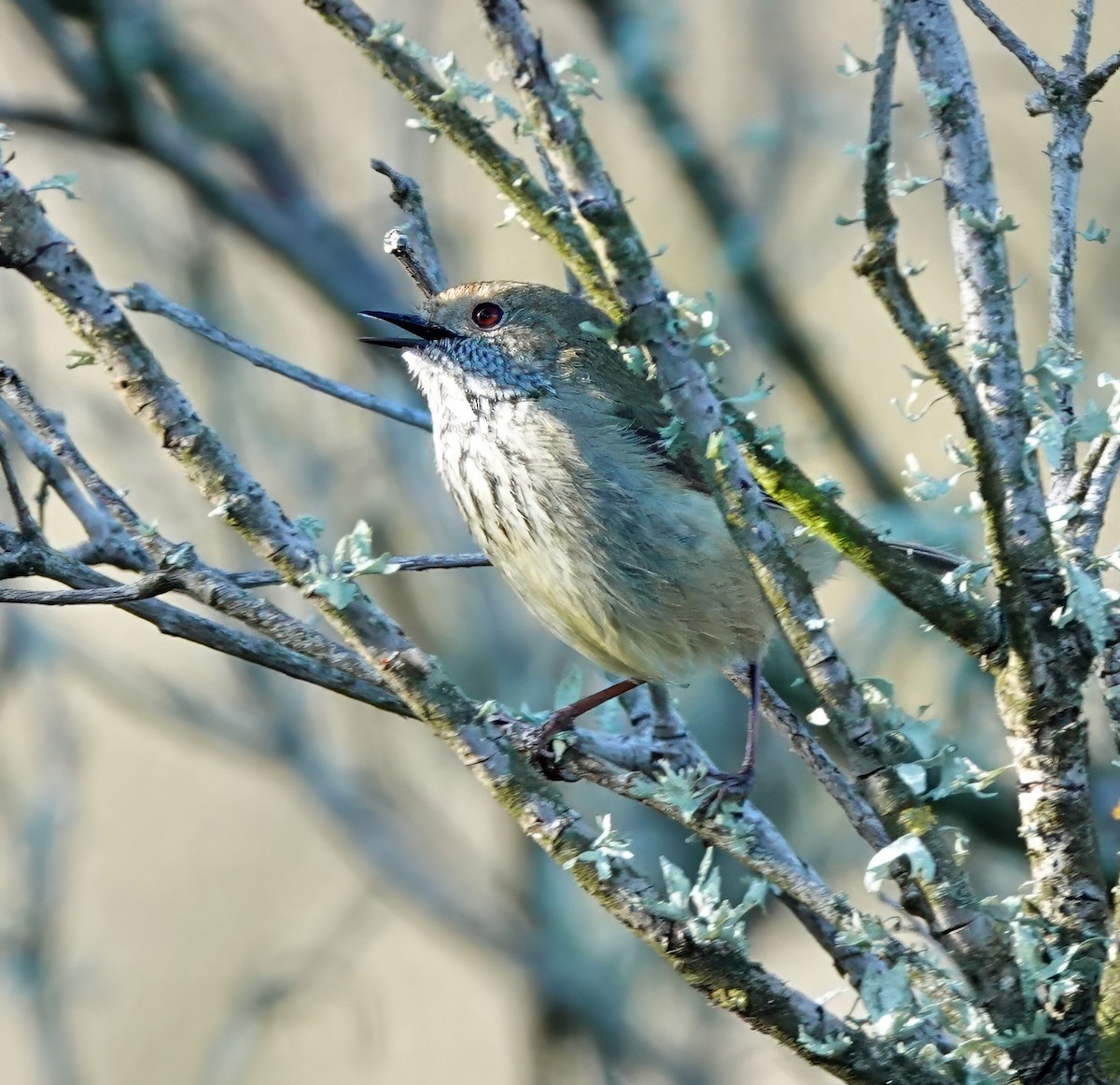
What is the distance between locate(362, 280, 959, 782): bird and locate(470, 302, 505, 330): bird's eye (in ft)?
0.63

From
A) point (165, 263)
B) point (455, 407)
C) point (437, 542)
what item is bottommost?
point (455, 407)

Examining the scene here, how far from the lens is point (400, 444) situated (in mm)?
4594

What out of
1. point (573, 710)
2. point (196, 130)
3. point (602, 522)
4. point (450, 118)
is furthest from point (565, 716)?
point (196, 130)

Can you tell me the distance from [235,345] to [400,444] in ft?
8.60

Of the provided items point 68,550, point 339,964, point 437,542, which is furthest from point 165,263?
point 68,550

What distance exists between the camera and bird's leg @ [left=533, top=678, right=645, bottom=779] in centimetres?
206

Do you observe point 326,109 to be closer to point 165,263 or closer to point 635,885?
point 165,263

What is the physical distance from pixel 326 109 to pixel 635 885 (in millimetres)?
5009

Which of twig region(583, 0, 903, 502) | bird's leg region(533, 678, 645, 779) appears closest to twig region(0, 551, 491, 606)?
bird's leg region(533, 678, 645, 779)

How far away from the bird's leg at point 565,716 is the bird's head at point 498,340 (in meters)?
0.66

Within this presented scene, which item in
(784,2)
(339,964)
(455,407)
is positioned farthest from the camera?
(339,964)

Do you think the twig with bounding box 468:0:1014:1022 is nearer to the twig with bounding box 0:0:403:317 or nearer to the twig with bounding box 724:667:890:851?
the twig with bounding box 724:667:890:851

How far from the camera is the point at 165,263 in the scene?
457 centimetres

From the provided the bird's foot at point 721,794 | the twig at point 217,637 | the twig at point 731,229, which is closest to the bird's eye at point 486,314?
the twig at point 731,229
